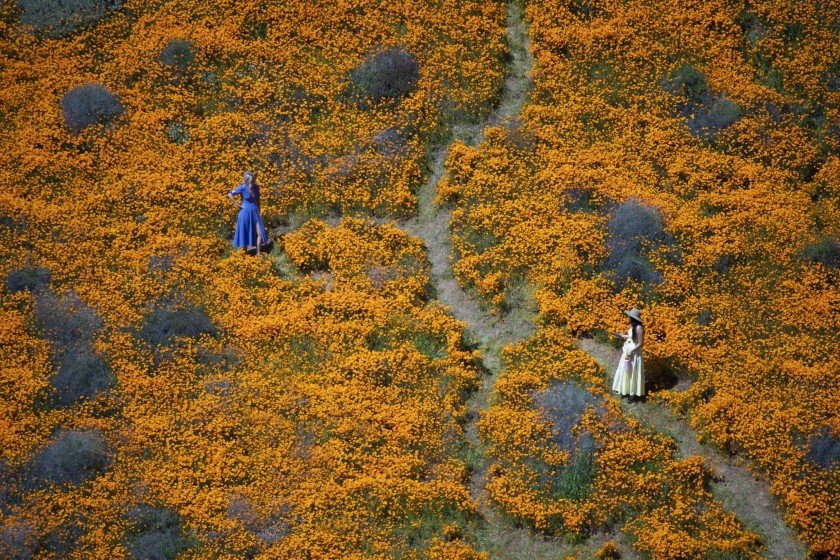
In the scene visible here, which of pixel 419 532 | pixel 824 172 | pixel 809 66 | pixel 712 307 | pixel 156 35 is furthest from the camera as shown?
pixel 156 35

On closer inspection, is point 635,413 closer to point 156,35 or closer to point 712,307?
point 712,307

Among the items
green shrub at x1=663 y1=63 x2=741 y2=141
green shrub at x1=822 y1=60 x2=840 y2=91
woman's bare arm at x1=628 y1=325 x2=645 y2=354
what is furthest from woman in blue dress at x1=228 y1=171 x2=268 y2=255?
green shrub at x1=822 y1=60 x2=840 y2=91

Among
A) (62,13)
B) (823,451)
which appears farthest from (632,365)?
(62,13)

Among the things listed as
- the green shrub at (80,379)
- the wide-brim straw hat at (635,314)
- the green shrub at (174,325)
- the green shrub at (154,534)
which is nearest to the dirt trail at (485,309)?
the wide-brim straw hat at (635,314)

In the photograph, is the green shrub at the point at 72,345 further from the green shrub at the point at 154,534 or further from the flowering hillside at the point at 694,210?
the flowering hillside at the point at 694,210

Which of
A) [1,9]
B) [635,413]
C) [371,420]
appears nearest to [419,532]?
[371,420]

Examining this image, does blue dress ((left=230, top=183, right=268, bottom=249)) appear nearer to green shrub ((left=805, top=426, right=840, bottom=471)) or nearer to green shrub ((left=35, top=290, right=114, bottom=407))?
green shrub ((left=35, top=290, right=114, bottom=407))
